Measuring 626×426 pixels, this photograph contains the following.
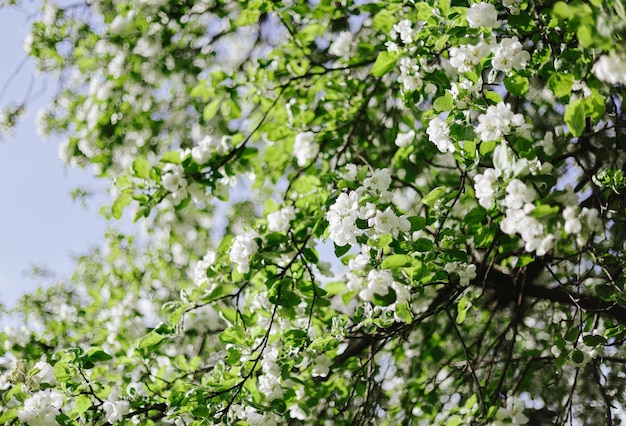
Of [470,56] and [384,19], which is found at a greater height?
[384,19]

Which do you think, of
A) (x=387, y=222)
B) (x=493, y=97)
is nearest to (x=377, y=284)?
(x=387, y=222)

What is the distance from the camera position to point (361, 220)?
157cm

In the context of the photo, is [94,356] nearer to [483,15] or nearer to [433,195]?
[433,195]

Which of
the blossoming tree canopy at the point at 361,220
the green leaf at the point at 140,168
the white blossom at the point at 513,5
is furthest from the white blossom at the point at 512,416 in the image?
the green leaf at the point at 140,168

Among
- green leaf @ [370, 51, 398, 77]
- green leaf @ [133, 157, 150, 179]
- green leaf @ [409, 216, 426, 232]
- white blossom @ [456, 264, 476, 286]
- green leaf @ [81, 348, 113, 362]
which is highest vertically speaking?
green leaf @ [370, 51, 398, 77]

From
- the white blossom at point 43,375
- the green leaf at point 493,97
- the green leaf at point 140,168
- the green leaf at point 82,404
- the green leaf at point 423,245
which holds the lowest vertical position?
the green leaf at point 82,404

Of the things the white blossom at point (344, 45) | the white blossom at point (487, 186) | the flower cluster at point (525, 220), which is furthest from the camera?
the white blossom at point (344, 45)

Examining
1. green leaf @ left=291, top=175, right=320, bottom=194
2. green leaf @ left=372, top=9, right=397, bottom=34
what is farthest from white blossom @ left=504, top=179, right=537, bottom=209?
green leaf @ left=372, top=9, right=397, bottom=34

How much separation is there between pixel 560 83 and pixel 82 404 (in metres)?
1.90

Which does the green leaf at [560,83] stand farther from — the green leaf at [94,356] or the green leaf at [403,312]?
the green leaf at [94,356]

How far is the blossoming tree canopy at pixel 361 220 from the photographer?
1.58 metres

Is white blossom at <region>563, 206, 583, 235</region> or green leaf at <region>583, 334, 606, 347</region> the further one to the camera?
green leaf at <region>583, 334, 606, 347</region>

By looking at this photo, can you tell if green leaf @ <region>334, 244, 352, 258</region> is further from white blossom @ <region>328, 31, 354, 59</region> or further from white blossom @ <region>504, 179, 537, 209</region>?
white blossom @ <region>328, 31, 354, 59</region>

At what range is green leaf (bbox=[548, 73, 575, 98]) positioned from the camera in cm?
150
